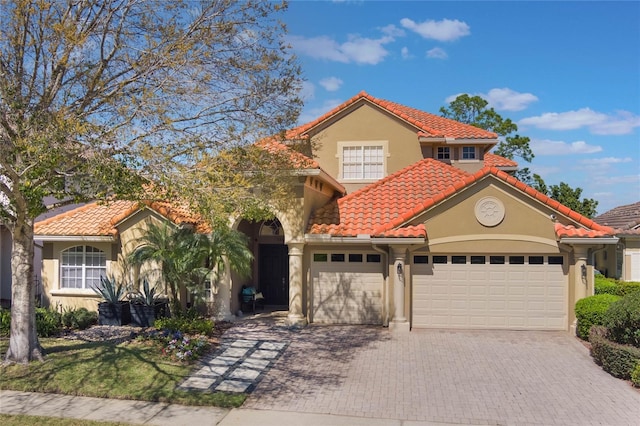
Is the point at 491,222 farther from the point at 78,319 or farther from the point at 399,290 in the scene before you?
the point at 78,319

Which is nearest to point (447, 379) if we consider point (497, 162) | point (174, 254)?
point (174, 254)

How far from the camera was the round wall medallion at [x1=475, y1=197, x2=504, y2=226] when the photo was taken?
1542 centimetres

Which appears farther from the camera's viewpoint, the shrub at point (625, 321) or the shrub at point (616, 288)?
the shrub at point (616, 288)

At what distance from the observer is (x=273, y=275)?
65.9ft

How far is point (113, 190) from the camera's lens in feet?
36.4

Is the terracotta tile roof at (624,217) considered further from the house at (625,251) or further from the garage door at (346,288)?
the garage door at (346,288)

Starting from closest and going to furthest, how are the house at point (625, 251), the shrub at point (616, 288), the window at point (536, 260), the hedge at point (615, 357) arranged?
1. the hedge at point (615, 357)
2. the window at point (536, 260)
3. the shrub at point (616, 288)
4. the house at point (625, 251)

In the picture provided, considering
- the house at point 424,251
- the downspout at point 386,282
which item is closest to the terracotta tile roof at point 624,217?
the house at point 424,251

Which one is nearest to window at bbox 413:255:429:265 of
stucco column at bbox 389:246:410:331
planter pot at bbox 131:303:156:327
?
stucco column at bbox 389:246:410:331

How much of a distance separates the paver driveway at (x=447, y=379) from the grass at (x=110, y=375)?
5.64 feet

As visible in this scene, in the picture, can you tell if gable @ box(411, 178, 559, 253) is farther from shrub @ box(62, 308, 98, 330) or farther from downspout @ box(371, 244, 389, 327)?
shrub @ box(62, 308, 98, 330)

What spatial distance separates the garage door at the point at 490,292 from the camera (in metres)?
15.5

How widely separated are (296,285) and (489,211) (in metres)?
6.53

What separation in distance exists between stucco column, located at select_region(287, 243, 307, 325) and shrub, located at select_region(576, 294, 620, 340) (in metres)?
8.23
